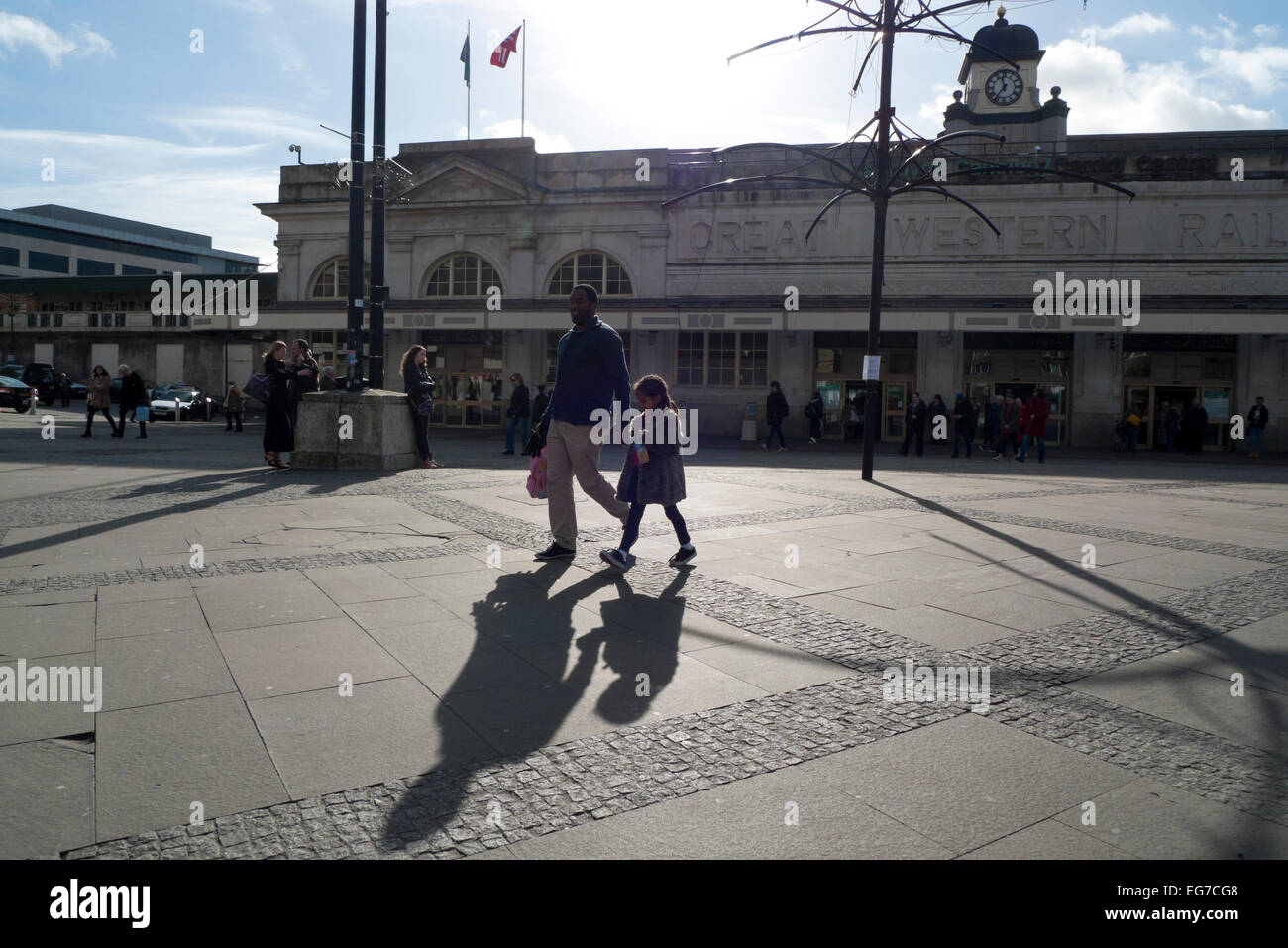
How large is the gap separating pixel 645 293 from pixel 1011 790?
28.6 metres

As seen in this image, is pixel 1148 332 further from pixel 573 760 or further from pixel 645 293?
pixel 573 760

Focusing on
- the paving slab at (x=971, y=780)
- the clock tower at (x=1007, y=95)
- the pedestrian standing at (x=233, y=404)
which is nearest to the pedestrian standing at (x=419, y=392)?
the paving slab at (x=971, y=780)

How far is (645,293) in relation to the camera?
30.8 meters

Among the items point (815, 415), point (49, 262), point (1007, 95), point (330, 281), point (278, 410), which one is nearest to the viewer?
point (278, 410)

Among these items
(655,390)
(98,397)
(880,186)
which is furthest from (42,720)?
(98,397)

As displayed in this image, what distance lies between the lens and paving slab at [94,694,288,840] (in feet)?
9.23

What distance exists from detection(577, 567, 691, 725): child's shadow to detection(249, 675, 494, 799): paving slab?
653 millimetres

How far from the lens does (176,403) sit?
102ft

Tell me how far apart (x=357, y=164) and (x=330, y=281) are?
2332 cm

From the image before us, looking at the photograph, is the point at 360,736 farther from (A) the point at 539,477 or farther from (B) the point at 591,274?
(B) the point at 591,274

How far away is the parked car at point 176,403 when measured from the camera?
3102 centimetres

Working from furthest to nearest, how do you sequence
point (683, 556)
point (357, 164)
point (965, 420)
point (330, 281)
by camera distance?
point (330, 281) < point (965, 420) < point (357, 164) < point (683, 556)

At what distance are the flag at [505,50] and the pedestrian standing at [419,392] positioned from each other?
77.3ft

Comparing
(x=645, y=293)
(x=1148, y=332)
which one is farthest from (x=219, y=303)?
(x=1148, y=332)
